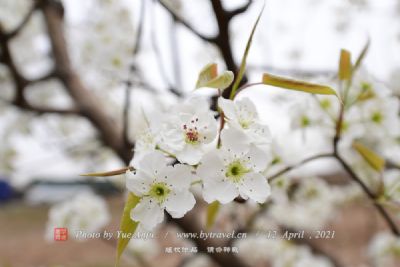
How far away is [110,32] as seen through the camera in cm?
130

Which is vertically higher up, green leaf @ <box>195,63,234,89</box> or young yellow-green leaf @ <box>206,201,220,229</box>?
green leaf @ <box>195,63,234,89</box>

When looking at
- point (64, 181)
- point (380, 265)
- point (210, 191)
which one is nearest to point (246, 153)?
point (210, 191)

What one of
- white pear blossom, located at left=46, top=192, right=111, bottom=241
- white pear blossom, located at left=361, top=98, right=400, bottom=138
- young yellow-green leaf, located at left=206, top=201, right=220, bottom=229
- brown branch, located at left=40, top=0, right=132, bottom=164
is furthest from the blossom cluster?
brown branch, located at left=40, top=0, right=132, bottom=164

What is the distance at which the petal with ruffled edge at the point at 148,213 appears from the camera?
0.49 m

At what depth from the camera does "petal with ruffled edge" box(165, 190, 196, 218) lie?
19.6 inches

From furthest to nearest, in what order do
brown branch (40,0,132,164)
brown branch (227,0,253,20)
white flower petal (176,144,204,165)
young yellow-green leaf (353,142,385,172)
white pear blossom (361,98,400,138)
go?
1. brown branch (40,0,132,164)
2. white pear blossom (361,98,400,138)
3. young yellow-green leaf (353,142,385,172)
4. brown branch (227,0,253,20)
5. white flower petal (176,144,204,165)

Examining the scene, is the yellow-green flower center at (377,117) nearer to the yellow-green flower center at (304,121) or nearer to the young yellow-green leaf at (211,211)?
the yellow-green flower center at (304,121)

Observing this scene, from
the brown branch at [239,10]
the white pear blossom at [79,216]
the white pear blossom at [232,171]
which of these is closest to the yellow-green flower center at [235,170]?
the white pear blossom at [232,171]

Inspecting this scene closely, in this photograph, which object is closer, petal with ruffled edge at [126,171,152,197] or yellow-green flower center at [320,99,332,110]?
petal with ruffled edge at [126,171,152,197]

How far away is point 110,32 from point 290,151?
0.73 metres

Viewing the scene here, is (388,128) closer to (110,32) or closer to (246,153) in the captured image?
(246,153)

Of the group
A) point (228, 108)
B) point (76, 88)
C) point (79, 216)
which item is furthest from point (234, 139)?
point (76, 88)

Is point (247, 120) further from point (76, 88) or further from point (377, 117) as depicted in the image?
point (76, 88)

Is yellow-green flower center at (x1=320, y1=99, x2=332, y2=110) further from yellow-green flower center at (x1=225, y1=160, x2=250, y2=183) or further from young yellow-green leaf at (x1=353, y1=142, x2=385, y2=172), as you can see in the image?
yellow-green flower center at (x1=225, y1=160, x2=250, y2=183)
